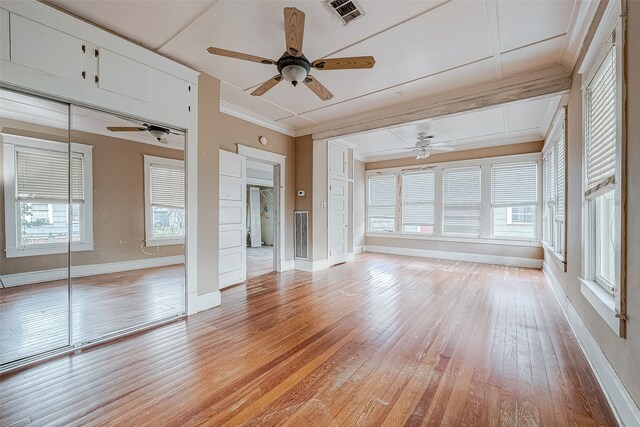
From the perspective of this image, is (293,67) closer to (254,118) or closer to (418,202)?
(254,118)

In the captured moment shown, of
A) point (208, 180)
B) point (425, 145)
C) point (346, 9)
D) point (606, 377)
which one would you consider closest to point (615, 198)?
point (606, 377)

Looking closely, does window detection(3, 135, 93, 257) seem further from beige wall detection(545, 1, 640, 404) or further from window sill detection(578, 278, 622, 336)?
window sill detection(578, 278, 622, 336)

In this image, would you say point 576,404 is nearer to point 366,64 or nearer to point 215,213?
point 366,64

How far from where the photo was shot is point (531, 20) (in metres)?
2.42

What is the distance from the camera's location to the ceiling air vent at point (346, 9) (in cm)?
223

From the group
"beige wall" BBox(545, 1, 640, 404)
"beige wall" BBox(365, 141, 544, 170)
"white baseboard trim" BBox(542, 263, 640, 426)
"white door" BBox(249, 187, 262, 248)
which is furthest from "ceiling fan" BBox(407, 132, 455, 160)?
"white door" BBox(249, 187, 262, 248)

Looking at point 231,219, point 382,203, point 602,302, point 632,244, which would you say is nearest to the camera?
point 632,244

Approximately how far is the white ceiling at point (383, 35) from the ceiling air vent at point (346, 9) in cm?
6

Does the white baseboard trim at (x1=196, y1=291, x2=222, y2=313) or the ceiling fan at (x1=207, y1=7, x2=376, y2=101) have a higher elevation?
the ceiling fan at (x1=207, y1=7, x2=376, y2=101)

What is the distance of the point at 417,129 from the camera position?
547cm

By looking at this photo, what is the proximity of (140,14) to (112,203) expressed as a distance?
5.89 feet

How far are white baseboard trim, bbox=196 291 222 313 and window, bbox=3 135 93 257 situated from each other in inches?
51.4

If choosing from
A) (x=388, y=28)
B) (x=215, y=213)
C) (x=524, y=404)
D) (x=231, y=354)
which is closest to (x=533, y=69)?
(x=388, y=28)

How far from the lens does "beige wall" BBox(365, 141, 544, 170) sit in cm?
595
